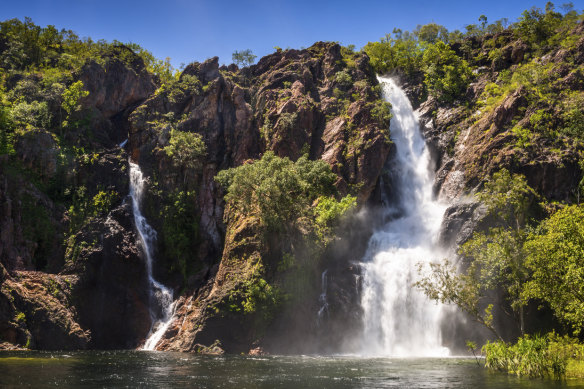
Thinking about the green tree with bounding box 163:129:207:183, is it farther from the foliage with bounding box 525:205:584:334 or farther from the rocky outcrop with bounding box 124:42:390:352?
the foliage with bounding box 525:205:584:334

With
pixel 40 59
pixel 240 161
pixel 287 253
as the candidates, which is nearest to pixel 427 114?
pixel 240 161

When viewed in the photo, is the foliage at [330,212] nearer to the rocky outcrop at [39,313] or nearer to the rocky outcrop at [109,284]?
the rocky outcrop at [109,284]

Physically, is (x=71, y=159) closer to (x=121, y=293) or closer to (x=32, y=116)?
(x=32, y=116)

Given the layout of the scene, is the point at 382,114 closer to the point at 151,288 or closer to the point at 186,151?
the point at 186,151

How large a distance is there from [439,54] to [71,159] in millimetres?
51748

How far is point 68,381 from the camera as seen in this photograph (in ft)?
57.6

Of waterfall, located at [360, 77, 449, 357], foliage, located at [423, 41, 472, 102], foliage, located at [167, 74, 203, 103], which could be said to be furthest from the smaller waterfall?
foliage, located at [167, 74, 203, 103]

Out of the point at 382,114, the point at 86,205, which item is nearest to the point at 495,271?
the point at 382,114

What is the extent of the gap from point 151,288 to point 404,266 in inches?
1034

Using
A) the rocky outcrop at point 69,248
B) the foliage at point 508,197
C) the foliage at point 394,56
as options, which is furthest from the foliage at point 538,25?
the rocky outcrop at point 69,248

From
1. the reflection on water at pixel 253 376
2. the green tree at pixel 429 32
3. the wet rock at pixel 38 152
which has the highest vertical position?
the green tree at pixel 429 32

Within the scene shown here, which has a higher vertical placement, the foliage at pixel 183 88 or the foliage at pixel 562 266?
the foliage at pixel 183 88

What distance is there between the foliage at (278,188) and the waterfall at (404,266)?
824cm

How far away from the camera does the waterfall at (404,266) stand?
37094mm
